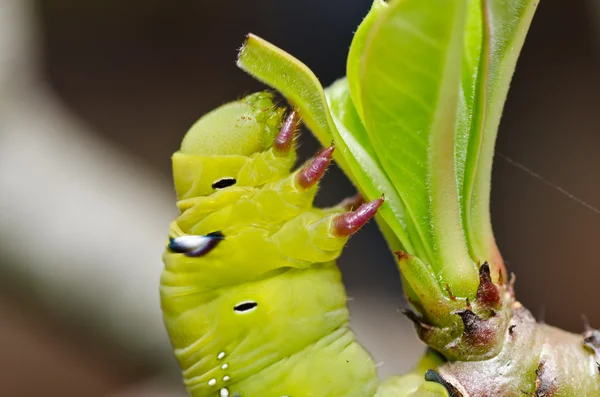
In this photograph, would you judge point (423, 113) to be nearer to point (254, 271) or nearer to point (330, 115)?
point (330, 115)

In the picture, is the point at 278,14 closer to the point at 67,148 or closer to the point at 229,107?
the point at 67,148

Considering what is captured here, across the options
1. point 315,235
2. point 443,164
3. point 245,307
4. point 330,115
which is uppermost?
point 330,115

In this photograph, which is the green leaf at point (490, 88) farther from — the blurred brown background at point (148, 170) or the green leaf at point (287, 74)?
the blurred brown background at point (148, 170)

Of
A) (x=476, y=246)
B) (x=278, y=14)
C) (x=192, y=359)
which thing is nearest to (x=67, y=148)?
(x=278, y=14)

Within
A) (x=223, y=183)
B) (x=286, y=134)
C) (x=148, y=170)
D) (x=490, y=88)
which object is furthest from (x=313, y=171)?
(x=148, y=170)

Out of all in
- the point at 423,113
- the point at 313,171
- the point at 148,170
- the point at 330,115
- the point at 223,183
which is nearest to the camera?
the point at 423,113

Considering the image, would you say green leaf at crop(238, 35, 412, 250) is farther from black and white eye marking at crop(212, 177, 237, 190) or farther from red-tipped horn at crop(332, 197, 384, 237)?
black and white eye marking at crop(212, 177, 237, 190)

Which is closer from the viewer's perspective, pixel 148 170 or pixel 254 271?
pixel 254 271
